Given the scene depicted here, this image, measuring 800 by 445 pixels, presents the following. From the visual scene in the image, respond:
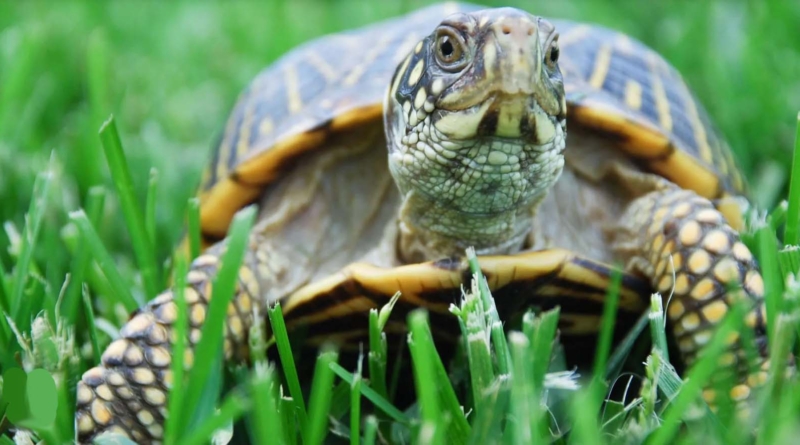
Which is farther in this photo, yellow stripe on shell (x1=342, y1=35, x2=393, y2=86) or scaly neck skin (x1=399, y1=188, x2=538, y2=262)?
yellow stripe on shell (x1=342, y1=35, x2=393, y2=86)

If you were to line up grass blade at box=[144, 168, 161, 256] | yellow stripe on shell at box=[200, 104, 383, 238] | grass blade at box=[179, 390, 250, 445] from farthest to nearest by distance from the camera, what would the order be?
yellow stripe on shell at box=[200, 104, 383, 238] < grass blade at box=[144, 168, 161, 256] < grass blade at box=[179, 390, 250, 445]

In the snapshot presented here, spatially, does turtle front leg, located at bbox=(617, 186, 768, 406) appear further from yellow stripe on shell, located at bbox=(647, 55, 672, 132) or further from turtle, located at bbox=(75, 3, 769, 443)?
yellow stripe on shell, located at bbox=(647, 55, 672, 132)

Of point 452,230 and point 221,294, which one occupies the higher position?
point 221,294

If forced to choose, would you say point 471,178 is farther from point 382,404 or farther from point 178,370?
point 178,370

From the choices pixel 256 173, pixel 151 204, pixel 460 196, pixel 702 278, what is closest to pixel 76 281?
pixel 151 204

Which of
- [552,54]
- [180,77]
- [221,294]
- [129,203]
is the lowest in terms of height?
[180,77]

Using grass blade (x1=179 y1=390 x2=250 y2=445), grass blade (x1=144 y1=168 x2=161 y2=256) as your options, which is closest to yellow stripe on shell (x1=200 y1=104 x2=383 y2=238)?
grass blade (x1=144 y1=168 x2=161 y2=256)

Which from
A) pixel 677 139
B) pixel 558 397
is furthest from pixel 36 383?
pixel 677 139

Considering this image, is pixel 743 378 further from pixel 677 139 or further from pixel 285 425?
pixel 285 425
